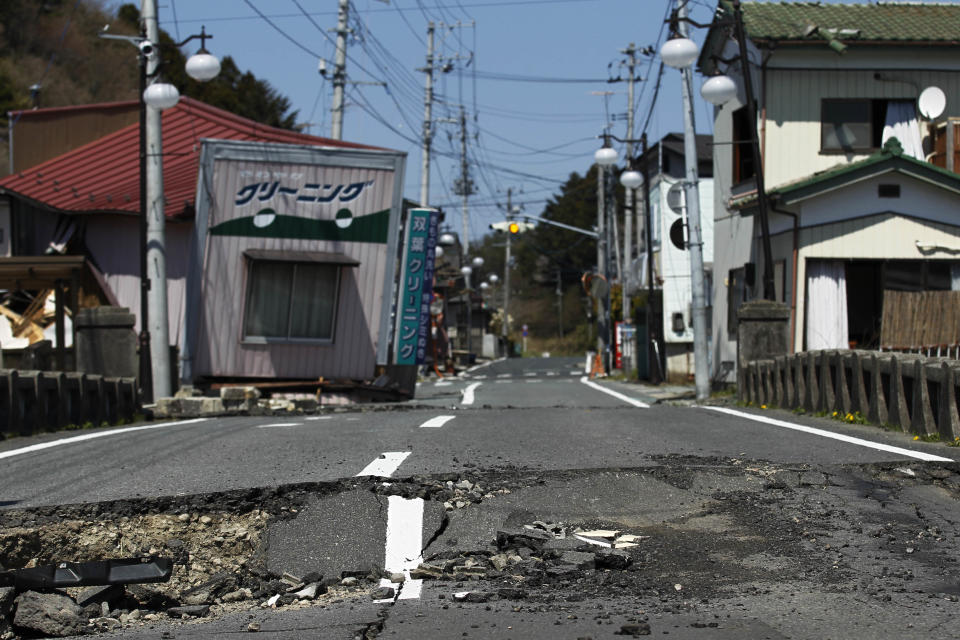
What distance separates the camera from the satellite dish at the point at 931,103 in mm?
23703

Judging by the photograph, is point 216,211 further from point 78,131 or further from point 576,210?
point 576,210

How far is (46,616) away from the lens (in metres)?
5.38

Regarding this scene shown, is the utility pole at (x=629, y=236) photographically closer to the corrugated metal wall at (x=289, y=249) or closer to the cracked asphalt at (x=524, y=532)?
the corrugated metal wall at (x=289, y=249)

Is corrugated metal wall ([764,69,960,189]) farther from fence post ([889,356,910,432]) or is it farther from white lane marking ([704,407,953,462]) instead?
fence post ([889,356,910,432])

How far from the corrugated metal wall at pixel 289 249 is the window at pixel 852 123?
34.4ft

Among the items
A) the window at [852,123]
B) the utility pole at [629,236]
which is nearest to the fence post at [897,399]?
the window at [852,123]

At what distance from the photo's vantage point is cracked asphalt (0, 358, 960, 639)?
500 cm

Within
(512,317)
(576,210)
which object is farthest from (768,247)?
(512,317)

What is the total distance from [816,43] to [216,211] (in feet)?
47.2

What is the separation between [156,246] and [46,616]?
47.5 feet

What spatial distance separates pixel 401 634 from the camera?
15.5 ft

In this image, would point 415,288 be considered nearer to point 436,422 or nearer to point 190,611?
point 436,422

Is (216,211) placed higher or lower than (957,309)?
higher

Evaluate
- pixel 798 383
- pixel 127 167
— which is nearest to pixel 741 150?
pixel 798 383
